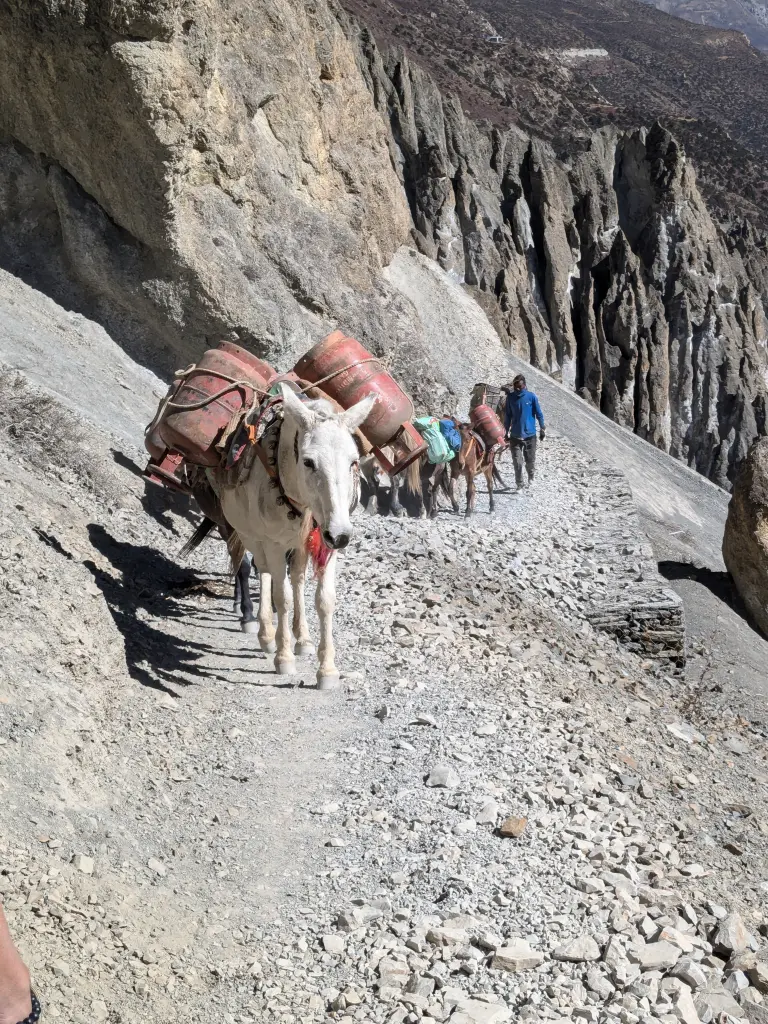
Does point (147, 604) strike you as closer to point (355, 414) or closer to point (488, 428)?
point (355, 414)

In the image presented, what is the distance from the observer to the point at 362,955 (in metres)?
4.36

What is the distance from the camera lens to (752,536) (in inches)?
576

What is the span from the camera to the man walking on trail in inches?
601

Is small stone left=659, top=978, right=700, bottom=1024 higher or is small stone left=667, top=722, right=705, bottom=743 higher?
small stone left=659, top=978, right=700, bottom=1024

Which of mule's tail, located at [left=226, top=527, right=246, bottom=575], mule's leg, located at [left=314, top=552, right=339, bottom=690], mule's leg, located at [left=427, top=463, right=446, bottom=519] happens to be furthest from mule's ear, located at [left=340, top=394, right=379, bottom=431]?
mule's leg, located at [left=427, top=463, right=446, bottom=519]

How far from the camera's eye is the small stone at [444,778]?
228 inches

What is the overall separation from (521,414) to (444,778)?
10.1m

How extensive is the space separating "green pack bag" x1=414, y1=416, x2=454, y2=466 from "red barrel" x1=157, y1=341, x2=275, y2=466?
493 cm

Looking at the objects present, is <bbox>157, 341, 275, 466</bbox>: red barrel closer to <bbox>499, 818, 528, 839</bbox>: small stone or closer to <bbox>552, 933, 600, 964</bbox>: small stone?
<bbox>499, 818, 528, 839</bbox>: small stone

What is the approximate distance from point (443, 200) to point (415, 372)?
23002mm

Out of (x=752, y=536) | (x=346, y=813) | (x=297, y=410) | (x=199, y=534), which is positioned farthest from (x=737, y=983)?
(x=752, y=536)

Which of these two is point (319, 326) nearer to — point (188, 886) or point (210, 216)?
point (210, 216)

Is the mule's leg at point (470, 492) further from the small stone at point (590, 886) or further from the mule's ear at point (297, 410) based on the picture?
the small stone at point (590, 886)

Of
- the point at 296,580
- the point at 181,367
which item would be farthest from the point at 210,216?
the point at 296,580
